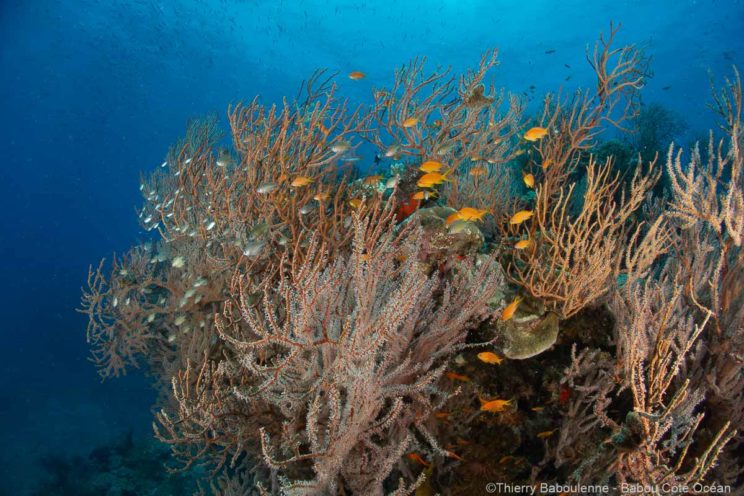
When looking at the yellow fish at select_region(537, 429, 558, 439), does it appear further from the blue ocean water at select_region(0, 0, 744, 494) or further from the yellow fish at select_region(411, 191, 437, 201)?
the blue ocean water at select_region(0, 0, 744, 494)

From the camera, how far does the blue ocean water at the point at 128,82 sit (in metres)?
22.4

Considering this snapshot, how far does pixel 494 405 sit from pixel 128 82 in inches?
2815

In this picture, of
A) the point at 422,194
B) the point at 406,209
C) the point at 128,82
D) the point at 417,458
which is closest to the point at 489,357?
the point at 417,458

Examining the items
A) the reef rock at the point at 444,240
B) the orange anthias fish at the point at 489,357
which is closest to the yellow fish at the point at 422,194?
the reef rock at the point at 444,240

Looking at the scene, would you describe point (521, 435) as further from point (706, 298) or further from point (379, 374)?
point (706, 298)

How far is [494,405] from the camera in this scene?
311cm

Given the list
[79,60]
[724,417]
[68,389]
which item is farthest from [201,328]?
[79,60]

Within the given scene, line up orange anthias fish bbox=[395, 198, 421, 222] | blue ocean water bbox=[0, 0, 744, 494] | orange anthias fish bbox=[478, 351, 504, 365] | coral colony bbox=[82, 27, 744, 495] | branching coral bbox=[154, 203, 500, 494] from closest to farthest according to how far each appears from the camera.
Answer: branching coral bbox=[154, 203, 500, 494]
coral colony bbox=[82, 27, 744, 495]
orange anthias fish bbox=[478, 351, 504, 365]
orange anthias fish bbox=[395, 198, 421, 222]
blue ocean water bbox=[0, 0, 744, 494]

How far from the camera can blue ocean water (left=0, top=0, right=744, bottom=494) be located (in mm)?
22359

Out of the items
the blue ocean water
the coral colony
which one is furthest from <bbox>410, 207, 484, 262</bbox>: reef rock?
the blue ocean water

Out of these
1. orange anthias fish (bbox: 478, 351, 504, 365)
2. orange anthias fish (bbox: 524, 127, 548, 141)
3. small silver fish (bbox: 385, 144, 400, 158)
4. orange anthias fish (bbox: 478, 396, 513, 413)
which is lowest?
orange anthias fish (bbox: 478, 396, 513, 413)

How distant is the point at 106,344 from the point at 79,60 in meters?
66.0

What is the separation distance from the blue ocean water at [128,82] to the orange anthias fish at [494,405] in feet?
63.7

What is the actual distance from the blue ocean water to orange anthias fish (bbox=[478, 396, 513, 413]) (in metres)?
19.4
